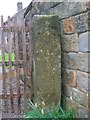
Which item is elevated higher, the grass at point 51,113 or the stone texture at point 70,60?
the stone texture at point 70,60

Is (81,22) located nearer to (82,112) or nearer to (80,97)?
(80,97)

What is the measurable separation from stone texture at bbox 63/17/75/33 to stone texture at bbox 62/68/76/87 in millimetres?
548

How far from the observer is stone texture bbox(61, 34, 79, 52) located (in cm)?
390

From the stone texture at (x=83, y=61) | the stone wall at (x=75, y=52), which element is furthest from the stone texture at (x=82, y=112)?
the stone texture at (x=83, y=61)

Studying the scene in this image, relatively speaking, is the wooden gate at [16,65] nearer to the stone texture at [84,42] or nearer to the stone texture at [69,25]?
the stone texture at [69,25]

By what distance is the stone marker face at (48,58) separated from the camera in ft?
14.5

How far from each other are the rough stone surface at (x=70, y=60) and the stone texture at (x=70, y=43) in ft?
0.22

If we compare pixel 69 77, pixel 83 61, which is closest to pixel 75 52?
pixel 83 61

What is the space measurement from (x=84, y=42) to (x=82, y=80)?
0.48m

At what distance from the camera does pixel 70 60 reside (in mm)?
4125

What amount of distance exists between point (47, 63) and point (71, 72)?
0.47 meters

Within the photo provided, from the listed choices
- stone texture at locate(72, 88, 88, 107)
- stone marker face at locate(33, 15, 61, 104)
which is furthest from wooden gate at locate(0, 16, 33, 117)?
stone texture at locate(72, 88, 88, 107)

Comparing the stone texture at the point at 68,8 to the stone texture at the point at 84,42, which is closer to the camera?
the stone texture at the point at 84,42

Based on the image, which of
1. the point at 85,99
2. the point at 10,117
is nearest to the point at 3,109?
the point at 10,117
